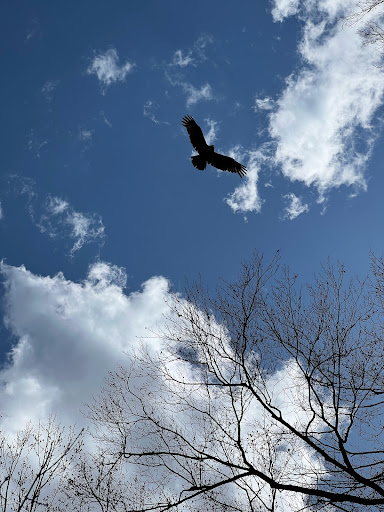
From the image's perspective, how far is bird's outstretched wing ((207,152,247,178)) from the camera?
10.2 metres

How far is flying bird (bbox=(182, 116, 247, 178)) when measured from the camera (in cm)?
999

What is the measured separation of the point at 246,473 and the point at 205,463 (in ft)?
2.56

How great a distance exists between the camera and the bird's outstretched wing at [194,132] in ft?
32.7

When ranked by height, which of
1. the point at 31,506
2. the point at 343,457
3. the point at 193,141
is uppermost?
the point at 193,141

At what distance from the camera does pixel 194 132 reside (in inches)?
394

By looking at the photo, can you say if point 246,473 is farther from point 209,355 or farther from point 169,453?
point 209,355

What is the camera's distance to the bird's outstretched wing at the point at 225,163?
10.2 metres

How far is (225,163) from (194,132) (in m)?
1.17

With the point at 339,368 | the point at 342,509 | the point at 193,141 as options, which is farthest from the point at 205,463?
the point at 193,141

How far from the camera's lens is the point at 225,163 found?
10.3m

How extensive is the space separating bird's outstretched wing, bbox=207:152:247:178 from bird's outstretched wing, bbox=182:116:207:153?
39 cm

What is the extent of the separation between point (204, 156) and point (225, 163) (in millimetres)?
608

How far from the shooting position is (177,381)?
680 cm

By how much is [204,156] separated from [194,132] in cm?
70
